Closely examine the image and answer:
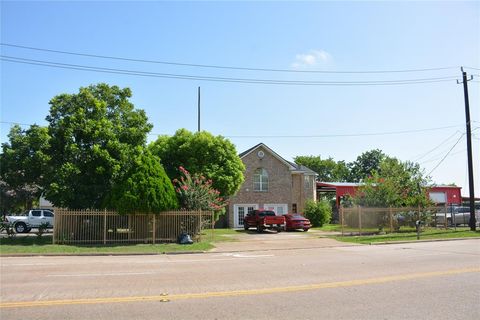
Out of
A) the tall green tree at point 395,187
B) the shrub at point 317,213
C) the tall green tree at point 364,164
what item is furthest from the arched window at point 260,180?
the tall green tree at point 364,164

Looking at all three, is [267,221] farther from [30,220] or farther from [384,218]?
[30,220]

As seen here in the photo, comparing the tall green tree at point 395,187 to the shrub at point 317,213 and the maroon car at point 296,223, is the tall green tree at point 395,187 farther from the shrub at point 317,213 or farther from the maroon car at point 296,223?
the shrub at point 317,213

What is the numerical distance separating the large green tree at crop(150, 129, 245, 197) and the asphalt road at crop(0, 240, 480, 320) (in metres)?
18.0

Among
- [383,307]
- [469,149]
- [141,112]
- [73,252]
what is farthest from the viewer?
[469,149]

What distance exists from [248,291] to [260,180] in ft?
101

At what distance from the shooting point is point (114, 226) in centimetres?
2325

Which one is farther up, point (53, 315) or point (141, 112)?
point (141, 112)

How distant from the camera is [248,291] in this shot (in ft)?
29.0

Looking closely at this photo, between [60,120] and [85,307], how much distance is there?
1857 centimetres

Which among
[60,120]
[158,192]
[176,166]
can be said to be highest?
[60,120]

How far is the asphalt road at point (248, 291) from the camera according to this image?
7031 mm

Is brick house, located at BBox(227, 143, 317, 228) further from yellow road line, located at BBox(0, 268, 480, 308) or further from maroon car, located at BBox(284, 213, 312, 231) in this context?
yellow road line, located at BBox(0, 268, 480, 308)

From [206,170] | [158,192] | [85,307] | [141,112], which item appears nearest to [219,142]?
[206,170]

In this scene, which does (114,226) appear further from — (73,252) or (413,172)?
(413,172)
